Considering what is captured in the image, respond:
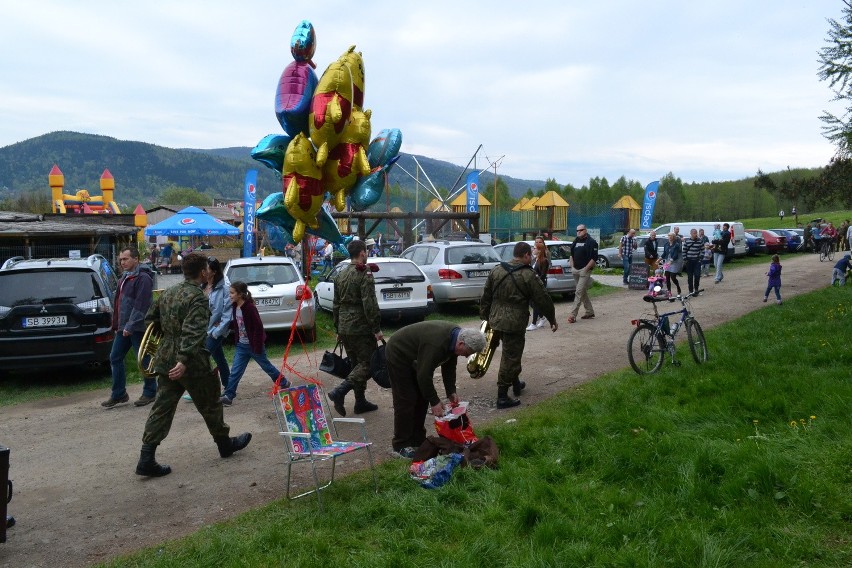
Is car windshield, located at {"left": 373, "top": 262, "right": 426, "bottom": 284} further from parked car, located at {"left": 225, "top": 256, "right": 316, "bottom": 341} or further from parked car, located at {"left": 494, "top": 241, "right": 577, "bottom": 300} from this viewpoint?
parked car, located at {"left": 494, "top": 241, "right": 577, "bottom": 300}

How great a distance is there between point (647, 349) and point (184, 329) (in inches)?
211

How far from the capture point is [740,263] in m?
28.2

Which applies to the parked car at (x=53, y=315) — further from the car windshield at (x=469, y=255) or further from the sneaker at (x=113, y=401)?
the car windshield at (x=469, y=255)

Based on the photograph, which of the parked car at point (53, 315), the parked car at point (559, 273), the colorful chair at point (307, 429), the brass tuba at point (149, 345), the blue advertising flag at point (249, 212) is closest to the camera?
→ the colorful chair at point (307, 429)

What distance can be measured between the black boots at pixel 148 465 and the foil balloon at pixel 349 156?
802cm

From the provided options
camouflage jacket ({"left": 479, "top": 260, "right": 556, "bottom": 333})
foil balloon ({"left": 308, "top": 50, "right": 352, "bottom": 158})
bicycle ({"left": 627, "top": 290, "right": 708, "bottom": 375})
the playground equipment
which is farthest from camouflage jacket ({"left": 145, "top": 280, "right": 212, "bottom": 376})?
the playground equipment

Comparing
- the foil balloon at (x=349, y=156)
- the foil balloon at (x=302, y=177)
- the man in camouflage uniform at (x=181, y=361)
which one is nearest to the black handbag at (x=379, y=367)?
the man in camouflage uniform at (x=181, y=361)

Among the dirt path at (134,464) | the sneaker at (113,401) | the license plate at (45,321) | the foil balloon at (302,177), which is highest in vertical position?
the foil balloon at (302,177)

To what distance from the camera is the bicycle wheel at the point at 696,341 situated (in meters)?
8.25

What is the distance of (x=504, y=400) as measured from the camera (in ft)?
25.0

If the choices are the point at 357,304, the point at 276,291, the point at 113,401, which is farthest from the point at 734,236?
the point at 113,401

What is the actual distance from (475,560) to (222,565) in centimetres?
152

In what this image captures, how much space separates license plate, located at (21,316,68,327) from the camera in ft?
29.3

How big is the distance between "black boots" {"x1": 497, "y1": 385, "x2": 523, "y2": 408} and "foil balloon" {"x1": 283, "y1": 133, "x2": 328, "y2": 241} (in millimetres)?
6408
